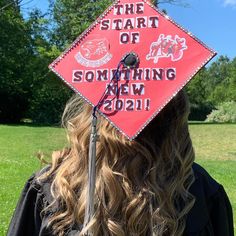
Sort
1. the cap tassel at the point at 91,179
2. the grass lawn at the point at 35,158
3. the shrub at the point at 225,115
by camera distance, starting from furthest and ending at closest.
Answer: the shrub at the point at 225,115
the grass lawn at the point at 35,158
the cap tassel at the point at 91,179

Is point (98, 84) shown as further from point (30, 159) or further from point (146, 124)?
point (30, 159)

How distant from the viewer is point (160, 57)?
78.7 inches

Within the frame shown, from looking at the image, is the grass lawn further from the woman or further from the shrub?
the shrub

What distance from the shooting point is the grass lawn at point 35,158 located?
8.91 m

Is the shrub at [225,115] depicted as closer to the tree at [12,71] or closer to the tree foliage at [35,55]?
the tree foliage at [35,55]

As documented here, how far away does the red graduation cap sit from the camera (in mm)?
1978

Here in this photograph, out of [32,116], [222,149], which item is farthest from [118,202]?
[32,116]

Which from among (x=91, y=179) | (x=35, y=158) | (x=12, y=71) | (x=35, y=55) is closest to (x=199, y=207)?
(x=91, y=179)

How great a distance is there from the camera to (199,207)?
2072 mm

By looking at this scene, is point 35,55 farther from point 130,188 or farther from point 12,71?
point 130,188

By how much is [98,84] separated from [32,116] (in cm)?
3498

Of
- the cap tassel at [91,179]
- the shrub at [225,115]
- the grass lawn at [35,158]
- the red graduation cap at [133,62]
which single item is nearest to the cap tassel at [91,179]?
the cap tassel at [91,179]

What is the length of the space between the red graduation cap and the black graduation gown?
377mm

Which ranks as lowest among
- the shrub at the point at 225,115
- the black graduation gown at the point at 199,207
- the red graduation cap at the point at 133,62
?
the black graduation gown at the point at 199,207
